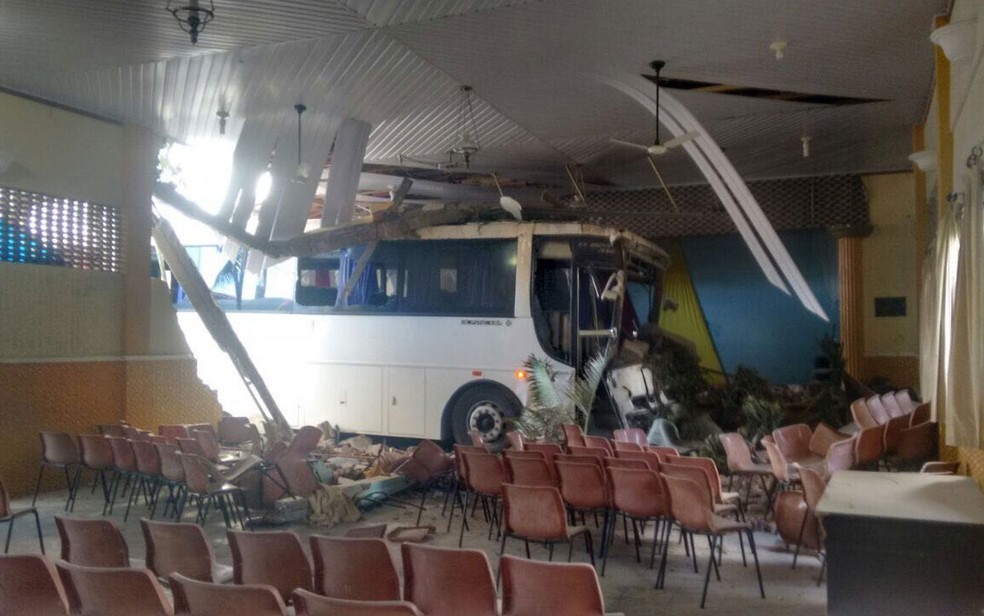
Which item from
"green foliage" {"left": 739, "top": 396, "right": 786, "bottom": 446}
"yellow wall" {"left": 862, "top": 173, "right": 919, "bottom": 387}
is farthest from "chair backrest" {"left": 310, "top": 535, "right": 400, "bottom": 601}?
"yellow wall" {"left": 862, "top": 173, "right": 919, "bottom": 387}

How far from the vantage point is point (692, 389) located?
35.8ft

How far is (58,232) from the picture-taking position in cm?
955

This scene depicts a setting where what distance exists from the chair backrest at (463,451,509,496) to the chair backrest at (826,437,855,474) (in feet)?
9.47

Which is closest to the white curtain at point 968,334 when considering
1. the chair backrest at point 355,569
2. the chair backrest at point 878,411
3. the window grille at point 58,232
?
the chair backrest at point 355,569

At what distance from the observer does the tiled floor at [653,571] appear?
202 inches

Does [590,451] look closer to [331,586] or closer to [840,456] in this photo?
[840,456]

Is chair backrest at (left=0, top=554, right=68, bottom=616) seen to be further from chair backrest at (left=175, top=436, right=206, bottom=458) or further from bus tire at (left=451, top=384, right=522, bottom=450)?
bus tire at (left=451, top=384, right=522, bottom=450)

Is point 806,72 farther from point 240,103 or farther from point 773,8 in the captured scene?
point 240,103

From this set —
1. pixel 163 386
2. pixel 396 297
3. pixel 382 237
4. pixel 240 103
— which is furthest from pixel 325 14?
pixel 163 386

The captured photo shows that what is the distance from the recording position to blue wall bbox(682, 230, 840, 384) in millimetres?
16281

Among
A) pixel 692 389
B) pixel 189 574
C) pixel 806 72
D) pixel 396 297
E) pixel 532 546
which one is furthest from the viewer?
pixel 396 297

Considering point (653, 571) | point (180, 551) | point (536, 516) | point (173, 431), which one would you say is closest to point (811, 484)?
point (653, 571)

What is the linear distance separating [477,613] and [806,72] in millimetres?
8276

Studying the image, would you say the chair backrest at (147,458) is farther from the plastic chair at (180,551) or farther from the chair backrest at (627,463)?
the chair backrest at (627,463)
